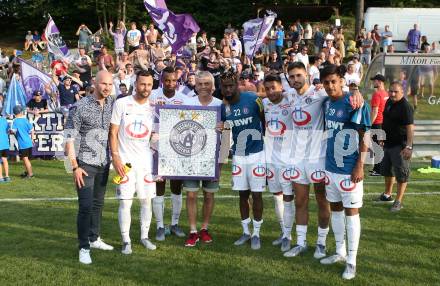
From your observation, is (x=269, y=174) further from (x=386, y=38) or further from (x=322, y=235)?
(x=386, y=38)

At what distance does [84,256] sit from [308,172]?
279 centimetres

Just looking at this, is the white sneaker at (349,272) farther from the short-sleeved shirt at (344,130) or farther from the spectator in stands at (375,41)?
the spectator in stands at (375,41)

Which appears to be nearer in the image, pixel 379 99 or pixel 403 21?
pixel 379 99

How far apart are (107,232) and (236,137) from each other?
2.33 meters

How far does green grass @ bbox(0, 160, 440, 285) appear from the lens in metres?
5.57

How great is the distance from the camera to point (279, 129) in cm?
626

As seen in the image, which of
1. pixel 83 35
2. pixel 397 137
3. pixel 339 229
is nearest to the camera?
pixel 339 229

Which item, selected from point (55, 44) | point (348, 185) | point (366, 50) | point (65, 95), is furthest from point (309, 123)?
point (366, 50)

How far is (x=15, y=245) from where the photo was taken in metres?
6.61

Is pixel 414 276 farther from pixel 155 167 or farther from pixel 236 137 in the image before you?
pixel 155 167

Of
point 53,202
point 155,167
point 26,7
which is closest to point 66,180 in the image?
point 53,202

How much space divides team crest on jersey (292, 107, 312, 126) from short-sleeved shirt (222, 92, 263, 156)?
1.61 feet

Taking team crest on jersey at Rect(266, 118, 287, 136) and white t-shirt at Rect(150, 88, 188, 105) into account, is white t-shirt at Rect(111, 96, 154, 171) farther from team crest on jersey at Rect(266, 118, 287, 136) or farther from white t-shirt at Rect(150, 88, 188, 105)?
team crest on jersey at Rect(266, 118, 287, 136)

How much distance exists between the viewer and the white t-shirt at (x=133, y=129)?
608 cm
